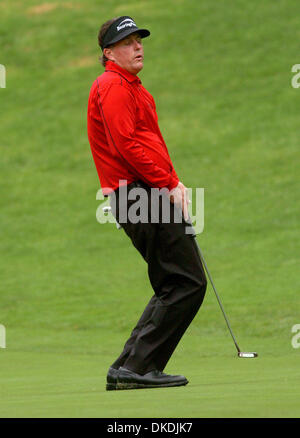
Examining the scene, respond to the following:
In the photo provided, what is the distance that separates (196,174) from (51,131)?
4778 millimetres

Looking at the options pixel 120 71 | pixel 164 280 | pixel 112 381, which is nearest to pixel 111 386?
pixel 112 381

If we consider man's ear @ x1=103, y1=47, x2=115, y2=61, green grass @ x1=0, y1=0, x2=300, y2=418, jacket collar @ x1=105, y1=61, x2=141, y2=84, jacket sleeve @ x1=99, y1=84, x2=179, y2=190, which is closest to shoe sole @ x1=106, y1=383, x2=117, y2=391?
green grass @ x1=0, y1=0, x2=300, y2=418

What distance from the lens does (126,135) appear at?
581 cm

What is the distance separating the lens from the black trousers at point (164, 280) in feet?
19.2

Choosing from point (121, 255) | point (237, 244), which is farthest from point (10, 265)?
point (237, 244)

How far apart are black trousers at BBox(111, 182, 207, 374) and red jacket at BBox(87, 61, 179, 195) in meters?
0.10

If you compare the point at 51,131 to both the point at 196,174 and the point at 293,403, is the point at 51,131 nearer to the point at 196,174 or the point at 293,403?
the point at 196,174

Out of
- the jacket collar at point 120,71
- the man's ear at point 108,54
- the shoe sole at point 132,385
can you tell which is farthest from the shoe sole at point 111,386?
the man's ear at point 108,54

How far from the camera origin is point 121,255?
15852mm

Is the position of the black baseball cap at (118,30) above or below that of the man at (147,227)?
above

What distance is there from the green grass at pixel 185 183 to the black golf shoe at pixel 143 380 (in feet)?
0.48

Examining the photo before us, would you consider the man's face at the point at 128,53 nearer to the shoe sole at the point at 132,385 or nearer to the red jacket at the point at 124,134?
the red jacket at the point at 124,134

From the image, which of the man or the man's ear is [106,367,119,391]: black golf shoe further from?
the man's ear
